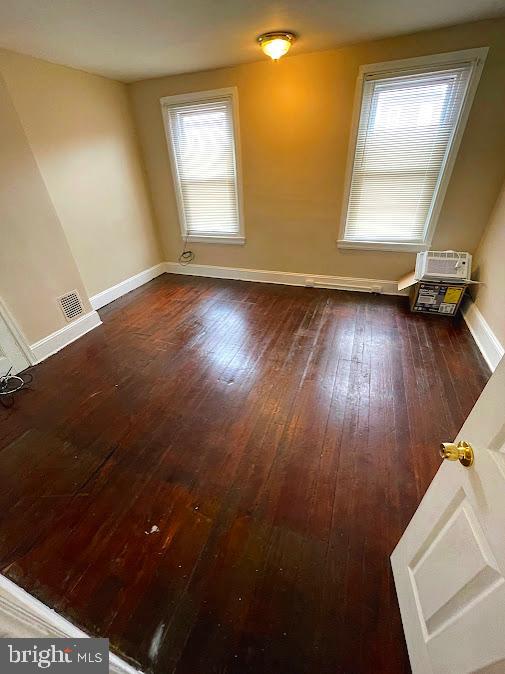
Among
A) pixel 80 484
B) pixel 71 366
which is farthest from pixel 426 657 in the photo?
pixel 71 366

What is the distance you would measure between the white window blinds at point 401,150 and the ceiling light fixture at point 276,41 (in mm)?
791

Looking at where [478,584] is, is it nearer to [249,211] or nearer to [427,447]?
[427,447]

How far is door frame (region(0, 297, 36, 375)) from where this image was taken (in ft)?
7.25

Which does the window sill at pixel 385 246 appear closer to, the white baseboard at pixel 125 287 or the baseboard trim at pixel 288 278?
the baseboard trim at pixel 288 278

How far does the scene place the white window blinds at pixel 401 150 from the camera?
2.38 metres

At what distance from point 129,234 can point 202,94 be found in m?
1.75

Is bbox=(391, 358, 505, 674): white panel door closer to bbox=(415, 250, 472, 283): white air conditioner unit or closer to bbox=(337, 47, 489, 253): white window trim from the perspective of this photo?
bbox=(415, 250, 472, 283): white air conditioner unit

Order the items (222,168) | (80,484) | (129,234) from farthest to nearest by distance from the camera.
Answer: (129,234) → (222,168) → (80,484)

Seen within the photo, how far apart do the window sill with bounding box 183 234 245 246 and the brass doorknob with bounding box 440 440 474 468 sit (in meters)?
3.39

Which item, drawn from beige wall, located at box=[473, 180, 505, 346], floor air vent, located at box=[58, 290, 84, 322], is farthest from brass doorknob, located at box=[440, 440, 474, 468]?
floor air vent, located at box=[58, 290, 84, 322]

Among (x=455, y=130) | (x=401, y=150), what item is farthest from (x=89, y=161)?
(x=455, y=130)

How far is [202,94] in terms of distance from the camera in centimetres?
296

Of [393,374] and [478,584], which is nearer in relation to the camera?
[478,584]

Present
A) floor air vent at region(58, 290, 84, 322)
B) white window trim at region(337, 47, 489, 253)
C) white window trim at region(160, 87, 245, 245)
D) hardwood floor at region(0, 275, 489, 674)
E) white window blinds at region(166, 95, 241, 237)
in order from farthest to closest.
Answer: white window blinds at region(166, 95, 241, 237), white window trim at region(160, 87, 245, 245), floor air vent at region(58, 290, 84, 322), white window trim at region(337, 47, 489, 253), hardwood floor at region(0, 275, 489, 674)
